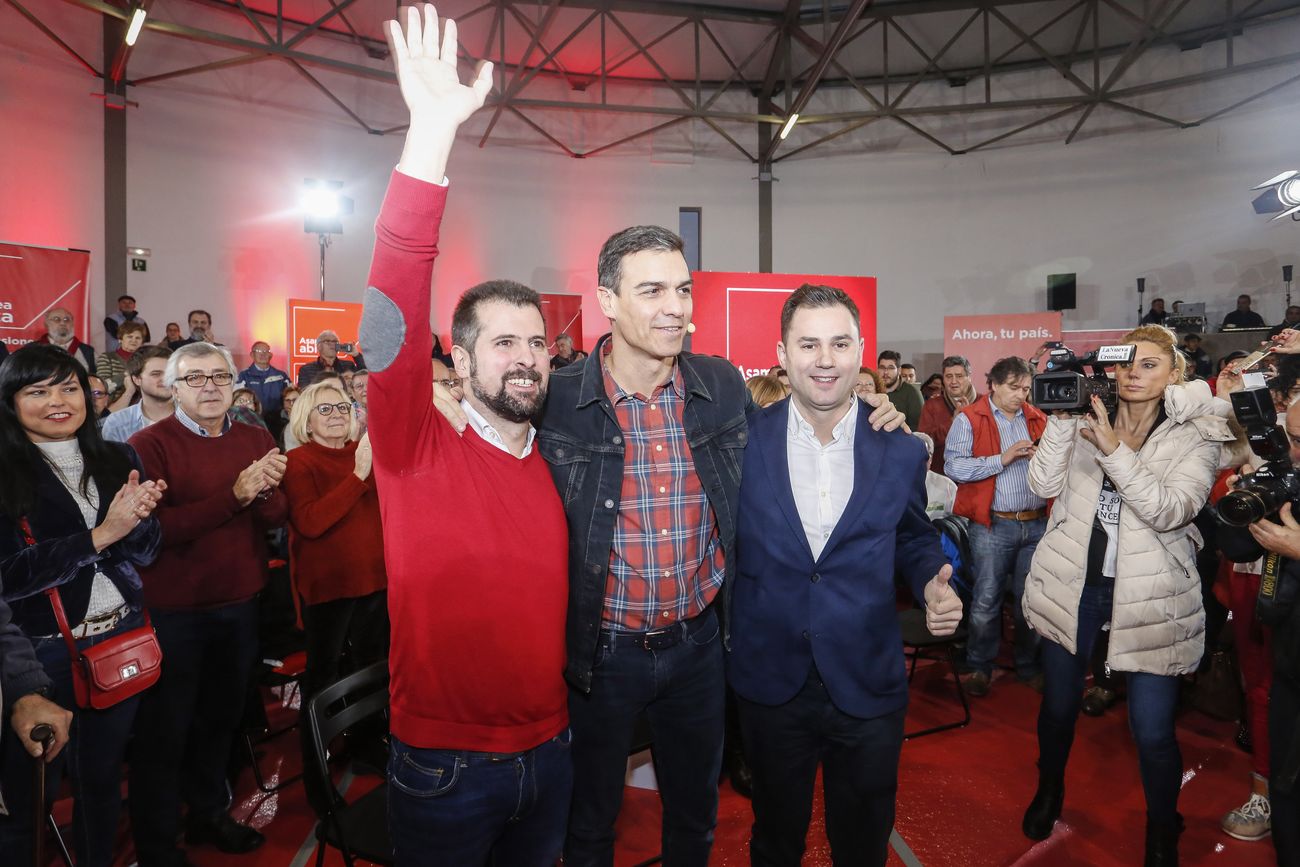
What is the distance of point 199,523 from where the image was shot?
8.21 feet

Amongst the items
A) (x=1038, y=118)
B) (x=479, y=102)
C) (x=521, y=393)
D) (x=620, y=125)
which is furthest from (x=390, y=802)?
(x=1038, y=118)

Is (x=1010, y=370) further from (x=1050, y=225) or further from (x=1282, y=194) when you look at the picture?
(x=1050, y=225)

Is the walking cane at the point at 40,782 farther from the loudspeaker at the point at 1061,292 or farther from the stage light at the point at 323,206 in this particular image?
the loudspeaker at the point at 1061,292

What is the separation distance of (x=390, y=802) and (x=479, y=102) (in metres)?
1.44

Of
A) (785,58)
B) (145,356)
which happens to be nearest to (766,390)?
(145,356)

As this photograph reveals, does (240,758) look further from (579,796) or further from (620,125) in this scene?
(620,125)

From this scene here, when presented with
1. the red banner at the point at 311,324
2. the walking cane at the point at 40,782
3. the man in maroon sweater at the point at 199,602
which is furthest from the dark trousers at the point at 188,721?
the red banner at the point at 311,324

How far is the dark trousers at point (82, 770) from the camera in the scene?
1990 mm

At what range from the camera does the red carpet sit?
2.71m

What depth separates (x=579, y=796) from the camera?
74.2 inches

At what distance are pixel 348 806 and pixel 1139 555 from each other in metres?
2.60

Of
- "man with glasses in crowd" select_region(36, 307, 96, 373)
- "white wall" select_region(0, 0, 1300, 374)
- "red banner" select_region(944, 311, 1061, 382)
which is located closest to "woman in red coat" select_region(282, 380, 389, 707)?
"man with glasses in crowd" select_region(36, 307, 96, 373)

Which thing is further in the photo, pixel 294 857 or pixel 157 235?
pixel 157 235

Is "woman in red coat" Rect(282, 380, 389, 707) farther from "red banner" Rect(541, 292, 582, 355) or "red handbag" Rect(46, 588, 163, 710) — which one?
"red banner" Rect(541, 292, 582, 355)
